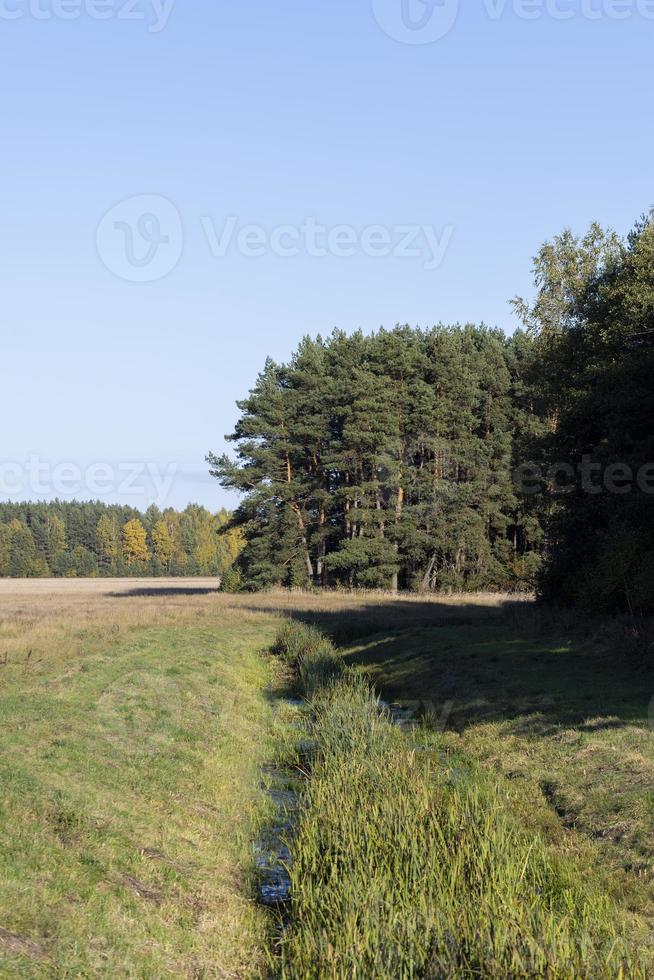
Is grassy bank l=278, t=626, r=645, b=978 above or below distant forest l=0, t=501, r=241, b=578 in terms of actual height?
below

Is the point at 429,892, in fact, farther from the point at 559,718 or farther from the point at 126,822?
the point at 559,718

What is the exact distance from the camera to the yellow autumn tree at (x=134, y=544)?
607ft

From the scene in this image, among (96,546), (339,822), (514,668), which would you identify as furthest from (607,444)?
(96,546)

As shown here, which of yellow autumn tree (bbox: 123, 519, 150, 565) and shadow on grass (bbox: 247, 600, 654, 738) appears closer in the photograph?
shadow on grass (bbox: 247, 600, 654, 738)

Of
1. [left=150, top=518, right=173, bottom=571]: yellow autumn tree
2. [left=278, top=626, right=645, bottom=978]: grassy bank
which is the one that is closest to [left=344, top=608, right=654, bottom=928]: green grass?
[left=278, top=626, right=645, bottom=978]: grassy bank

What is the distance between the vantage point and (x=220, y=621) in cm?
4488

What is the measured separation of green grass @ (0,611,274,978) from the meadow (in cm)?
4

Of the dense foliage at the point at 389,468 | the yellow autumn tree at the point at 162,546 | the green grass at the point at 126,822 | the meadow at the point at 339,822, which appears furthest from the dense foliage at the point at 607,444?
the yellow autumn tree at the point at 162,546

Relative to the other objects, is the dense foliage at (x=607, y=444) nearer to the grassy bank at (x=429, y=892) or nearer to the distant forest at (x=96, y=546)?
the grassy bank at (x=429, y=892)

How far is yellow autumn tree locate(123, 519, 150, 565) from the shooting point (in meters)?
185

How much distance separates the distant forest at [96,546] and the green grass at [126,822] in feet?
523

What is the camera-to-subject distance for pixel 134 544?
18512cm

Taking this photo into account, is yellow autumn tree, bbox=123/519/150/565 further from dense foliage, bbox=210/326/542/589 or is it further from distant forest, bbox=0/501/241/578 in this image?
dense foliage, bbox=210/326/542/589

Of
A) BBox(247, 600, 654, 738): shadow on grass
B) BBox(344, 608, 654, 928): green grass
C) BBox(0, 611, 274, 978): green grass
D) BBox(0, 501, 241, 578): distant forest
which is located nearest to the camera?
BBox(0, 611, 274, 978): green grass
